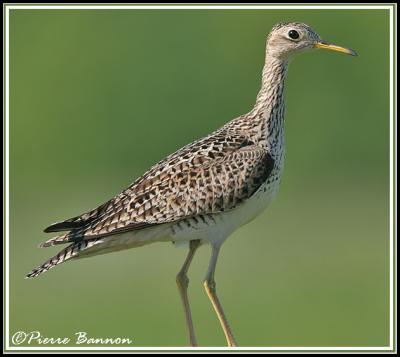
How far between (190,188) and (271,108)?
4.91 feet

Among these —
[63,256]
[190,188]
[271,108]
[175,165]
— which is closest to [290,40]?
[271,108]

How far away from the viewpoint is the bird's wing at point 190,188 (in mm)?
14172

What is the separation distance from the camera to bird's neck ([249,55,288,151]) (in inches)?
577

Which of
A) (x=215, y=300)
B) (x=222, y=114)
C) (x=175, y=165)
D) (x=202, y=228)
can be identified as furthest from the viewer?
(x=222, y=114)

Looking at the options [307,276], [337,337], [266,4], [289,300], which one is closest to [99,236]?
[266,4]

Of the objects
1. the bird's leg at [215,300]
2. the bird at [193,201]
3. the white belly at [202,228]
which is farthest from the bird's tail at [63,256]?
the bird's leg at [215,300]

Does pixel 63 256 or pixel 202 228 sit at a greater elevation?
pixel 202 228

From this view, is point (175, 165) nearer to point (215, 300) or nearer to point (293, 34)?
point (215, 300)

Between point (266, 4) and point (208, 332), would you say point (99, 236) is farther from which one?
point (208, 332)

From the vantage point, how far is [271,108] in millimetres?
14867

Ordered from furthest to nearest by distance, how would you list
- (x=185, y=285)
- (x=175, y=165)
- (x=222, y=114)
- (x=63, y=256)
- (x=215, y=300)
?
(x=222, y=114) → (x=185, y=285) → (x=215, y=300) → (x=175, y=165) → (x=63, y=256)

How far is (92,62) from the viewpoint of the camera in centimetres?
2939

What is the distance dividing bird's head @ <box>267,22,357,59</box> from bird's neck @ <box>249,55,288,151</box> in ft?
0.40

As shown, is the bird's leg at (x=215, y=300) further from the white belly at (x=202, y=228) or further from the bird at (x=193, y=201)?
the white belly at (x=202, y=228)
